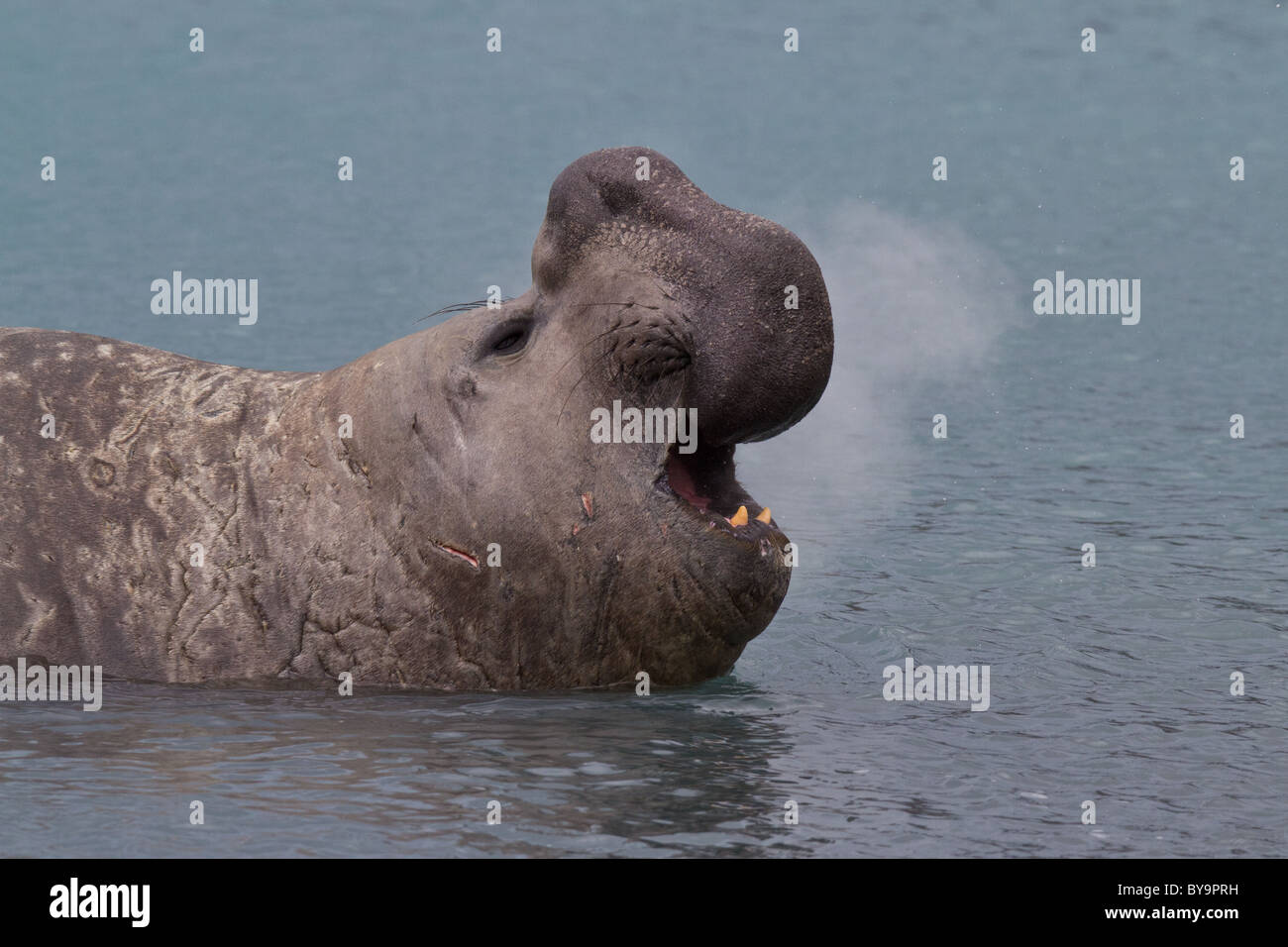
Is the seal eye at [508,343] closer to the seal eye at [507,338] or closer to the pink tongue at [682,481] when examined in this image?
the seal eye at [507,338]

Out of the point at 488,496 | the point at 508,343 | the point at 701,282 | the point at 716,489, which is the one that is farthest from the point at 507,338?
the point at 716,489

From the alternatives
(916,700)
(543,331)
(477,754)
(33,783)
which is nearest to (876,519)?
(916,700)

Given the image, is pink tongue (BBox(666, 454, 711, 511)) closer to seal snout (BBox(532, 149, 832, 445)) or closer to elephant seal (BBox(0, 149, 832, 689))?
elephant seal (BBox(0, 149, 832, 689))

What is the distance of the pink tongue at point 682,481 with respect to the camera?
21.4ft

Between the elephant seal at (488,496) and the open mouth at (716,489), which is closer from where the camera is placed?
the elephant seal at (488,496)

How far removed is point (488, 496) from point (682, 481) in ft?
2.33

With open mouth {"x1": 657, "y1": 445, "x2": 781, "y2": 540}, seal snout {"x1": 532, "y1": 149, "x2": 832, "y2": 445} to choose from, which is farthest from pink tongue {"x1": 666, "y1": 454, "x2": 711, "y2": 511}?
seal snout {"x1": 532, "y1": 149, "x2": 832, "y2": 445}

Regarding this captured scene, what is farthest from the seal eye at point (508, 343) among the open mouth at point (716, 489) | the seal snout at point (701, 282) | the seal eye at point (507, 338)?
the open mouth at point (716, 489)

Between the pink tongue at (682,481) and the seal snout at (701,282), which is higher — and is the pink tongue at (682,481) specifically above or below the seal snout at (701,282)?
below

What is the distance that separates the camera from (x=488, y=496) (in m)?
6.28

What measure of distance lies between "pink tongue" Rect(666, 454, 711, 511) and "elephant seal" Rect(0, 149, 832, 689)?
11mm

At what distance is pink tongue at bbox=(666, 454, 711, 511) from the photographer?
6508mm
